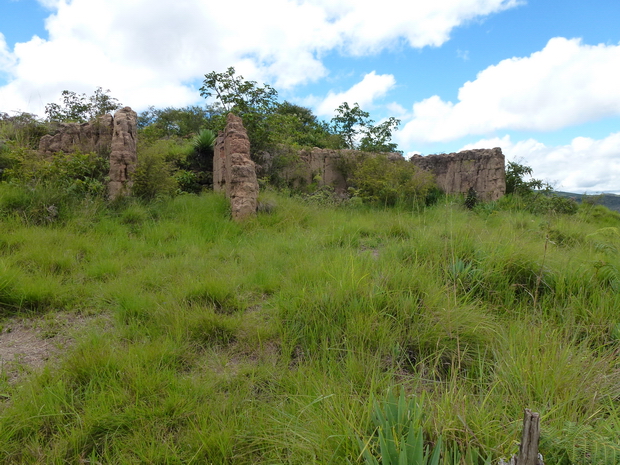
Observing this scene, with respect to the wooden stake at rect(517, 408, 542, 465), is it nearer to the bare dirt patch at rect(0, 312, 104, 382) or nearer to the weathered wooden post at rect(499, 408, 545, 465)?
the weathered wooden post at rect(499, 408, 545, 465)

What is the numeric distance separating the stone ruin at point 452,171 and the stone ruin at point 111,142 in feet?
13.9

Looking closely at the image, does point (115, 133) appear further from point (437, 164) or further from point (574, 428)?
point (437, 164)

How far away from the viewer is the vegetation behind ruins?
5.32ft

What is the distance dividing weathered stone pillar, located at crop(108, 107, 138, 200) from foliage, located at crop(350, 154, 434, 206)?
17.8ft

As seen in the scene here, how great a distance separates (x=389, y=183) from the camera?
916cm

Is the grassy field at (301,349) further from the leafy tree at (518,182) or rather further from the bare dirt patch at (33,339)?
the leafy tree at (518,182)

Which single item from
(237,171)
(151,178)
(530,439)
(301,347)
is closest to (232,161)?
(237,171)

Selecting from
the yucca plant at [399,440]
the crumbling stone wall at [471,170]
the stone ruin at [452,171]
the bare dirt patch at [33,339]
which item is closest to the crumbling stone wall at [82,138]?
the stone ruin at [452,171]

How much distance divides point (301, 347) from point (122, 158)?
6.15 metres

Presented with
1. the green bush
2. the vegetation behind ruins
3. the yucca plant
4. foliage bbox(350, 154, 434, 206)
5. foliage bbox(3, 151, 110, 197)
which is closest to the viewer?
the yucca plant

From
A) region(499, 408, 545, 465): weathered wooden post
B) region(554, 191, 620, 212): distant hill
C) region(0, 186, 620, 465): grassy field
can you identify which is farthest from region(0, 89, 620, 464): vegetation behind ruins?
region(554, 191, 620, 212): distant hill

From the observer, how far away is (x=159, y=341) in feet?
8.45

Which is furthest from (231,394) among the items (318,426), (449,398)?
(449,398)

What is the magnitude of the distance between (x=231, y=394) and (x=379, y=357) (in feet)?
3.06
